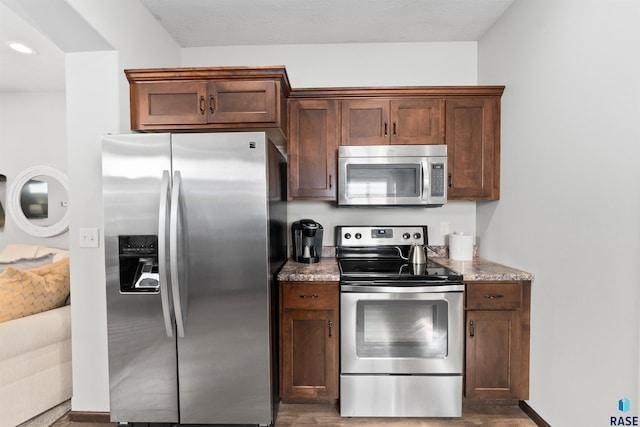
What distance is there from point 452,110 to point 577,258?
132 centimetres

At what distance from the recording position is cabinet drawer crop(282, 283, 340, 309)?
6.60 feet

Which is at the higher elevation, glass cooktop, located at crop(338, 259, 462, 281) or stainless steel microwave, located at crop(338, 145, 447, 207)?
stainless steel microwave, located at crop(338, 145, 447, 207)

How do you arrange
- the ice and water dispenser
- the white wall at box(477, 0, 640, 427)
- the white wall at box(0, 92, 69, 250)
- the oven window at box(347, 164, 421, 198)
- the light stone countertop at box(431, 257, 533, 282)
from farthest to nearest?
the white wall at box(0, 92, 69, 250)
the oven window at box(347, 164, 421, 198)
the light stone countertop at box(431, 257, 533, 282)
the ice and water dispenser
the white wall at box(477, 0, 640, 427)

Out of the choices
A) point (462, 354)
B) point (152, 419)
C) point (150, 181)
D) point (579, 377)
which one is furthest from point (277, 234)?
point (579, 377)

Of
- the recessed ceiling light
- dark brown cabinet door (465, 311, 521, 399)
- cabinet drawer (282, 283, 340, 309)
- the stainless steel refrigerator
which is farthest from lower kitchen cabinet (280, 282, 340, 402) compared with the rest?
the recessed ceiling light

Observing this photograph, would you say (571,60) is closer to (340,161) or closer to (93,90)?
(340,161)

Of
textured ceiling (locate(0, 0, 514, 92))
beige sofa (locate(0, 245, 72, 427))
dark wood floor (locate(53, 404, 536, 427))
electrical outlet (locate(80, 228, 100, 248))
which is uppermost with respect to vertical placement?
textured ceiling (locate(0, 0, 514, 92))

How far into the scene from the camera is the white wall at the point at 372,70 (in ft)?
8.93

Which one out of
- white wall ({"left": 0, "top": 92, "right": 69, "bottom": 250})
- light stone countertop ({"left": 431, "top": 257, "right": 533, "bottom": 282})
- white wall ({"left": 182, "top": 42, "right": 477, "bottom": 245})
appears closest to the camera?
light stone countertop ({"left": 431, "top": 257, "right": 533, "bottom": 282})

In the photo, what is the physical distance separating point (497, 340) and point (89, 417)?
2.65m

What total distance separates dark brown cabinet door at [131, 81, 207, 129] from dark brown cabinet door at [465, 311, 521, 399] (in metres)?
2.26

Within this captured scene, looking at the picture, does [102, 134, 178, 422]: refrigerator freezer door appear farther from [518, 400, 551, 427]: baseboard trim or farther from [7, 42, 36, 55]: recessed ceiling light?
[518, 400, 551, 427]: baseboard trim

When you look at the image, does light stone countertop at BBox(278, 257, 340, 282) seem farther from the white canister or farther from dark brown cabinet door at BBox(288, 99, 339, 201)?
the white canister

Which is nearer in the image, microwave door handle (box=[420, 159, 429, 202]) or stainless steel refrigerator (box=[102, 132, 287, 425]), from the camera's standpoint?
stainless steel refrigerator (box=[102, 132, 287, 425])
